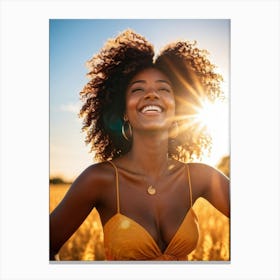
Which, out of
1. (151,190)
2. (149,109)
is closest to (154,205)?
(151,190)

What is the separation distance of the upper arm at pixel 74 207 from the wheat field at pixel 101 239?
3cm

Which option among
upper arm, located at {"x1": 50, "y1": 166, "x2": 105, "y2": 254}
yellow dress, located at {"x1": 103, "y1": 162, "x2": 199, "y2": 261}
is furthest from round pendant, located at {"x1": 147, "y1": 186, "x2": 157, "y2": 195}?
upper arm, located at {"x1": 50, "y1": 166, "x2": 105, "y2": 254}

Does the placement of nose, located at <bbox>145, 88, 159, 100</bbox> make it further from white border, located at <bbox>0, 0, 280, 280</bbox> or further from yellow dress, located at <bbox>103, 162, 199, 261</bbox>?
yellow dress, located at <bbox>103, 162, 199, 261</bbox>

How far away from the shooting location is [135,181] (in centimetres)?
382

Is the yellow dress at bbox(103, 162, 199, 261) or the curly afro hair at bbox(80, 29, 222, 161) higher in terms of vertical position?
the curly afro hair at bbox(80, 29, 222, 161)

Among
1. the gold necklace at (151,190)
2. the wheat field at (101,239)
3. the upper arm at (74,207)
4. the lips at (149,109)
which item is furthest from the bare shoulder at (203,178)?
the upper arm at (74,207)

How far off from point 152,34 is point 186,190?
1.06m

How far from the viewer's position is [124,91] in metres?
3.84

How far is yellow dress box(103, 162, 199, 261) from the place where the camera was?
373 cm
